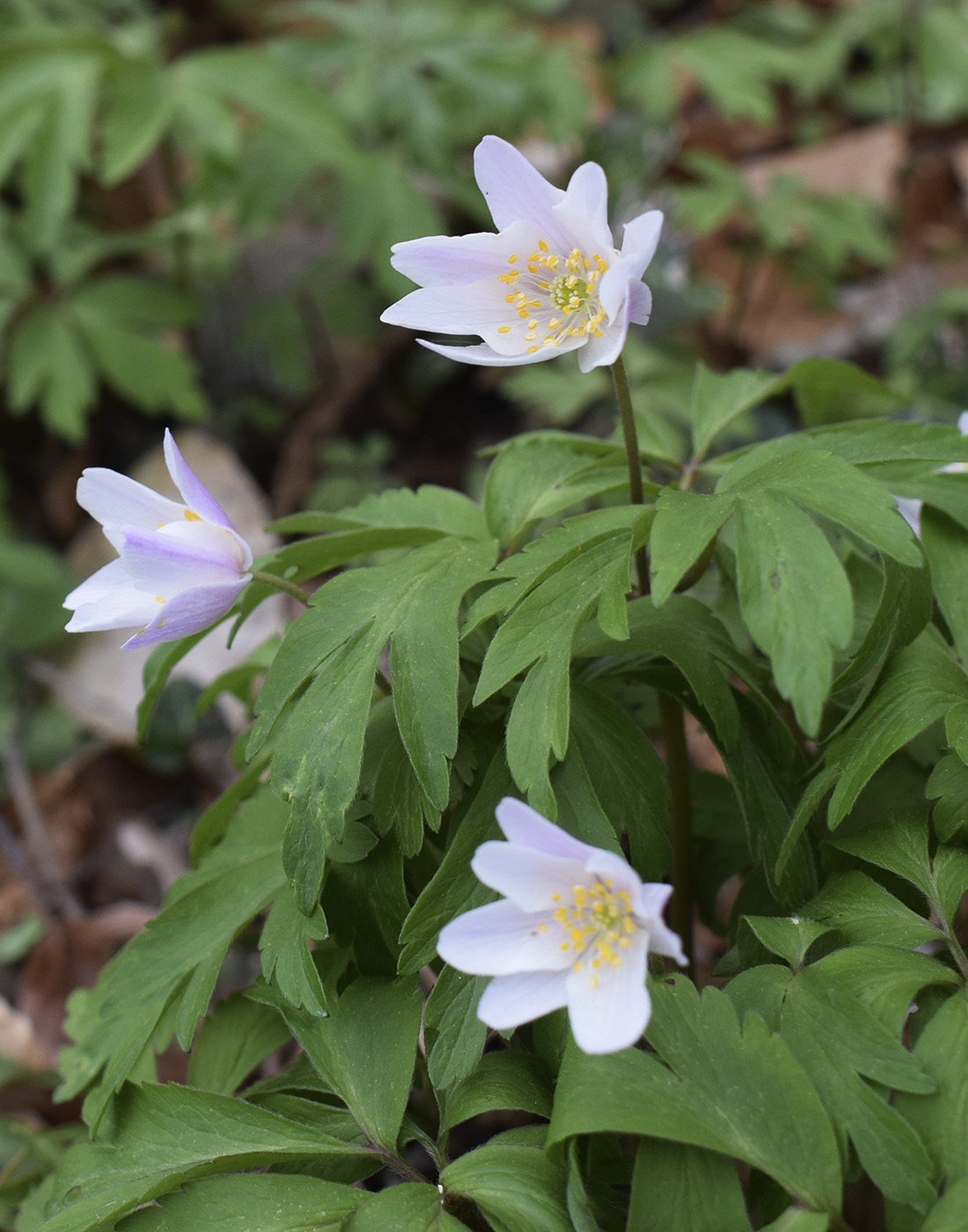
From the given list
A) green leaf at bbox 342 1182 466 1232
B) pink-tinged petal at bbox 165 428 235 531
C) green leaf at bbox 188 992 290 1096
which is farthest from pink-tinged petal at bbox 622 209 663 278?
green leaf at bbox 188 992 290 1096

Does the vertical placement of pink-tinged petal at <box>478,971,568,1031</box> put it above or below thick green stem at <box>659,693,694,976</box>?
above

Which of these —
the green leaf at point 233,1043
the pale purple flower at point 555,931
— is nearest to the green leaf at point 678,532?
the pale purple flower at point 555,931

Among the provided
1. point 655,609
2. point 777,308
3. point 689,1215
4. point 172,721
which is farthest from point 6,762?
point 777,308

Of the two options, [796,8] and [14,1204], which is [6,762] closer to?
[14,1204]

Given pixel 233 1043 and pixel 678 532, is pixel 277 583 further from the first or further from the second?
pixel 233 1043

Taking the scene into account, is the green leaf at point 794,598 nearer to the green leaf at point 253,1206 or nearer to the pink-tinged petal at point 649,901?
the pink-tinged petal at point 649,901

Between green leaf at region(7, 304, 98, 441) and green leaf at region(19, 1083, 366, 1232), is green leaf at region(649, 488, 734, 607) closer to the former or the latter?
green leaf at region(19, 1083, 366, 1232)
